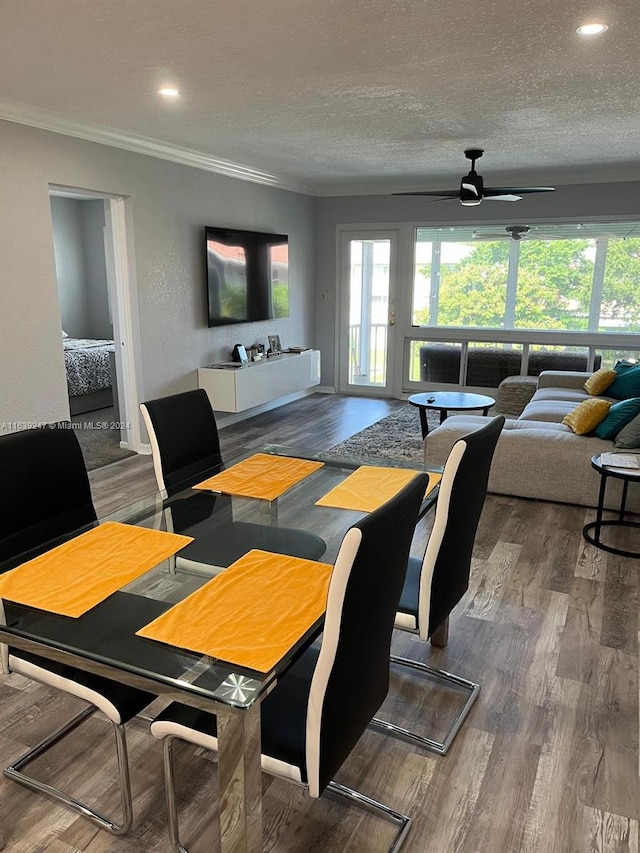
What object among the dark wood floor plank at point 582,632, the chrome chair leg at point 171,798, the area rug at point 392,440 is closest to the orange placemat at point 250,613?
the chrome chair leg at point 171,798

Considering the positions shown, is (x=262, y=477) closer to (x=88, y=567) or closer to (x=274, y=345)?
(x=88, y=567)

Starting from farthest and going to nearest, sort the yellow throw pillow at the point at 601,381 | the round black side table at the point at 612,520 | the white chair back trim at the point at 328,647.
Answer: the yellow throw pillow at the point at 601,381 < the round black side table at the point at 612,520 < the white chair back trim at the point at 328,647

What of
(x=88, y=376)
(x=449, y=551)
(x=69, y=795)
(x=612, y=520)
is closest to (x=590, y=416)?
(x=612, y=520)

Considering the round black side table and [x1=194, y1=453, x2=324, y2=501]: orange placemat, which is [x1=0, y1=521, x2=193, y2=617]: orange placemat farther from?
the round black side table

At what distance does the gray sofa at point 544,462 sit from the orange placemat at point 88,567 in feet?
7.18

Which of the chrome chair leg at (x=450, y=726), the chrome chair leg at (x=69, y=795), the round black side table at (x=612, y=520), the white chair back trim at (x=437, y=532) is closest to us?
the chrome chair leg at (x=69, y=795)

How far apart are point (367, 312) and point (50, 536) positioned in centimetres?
609

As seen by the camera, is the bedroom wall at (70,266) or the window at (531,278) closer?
the window at (531,278)

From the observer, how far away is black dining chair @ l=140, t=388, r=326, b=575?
189cm

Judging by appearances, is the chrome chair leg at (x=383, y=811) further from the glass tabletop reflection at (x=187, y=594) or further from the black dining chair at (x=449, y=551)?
the glass tabletop reflection at (x=187, y=594)

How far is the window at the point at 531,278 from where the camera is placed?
657 cm

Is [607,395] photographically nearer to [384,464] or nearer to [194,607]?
[384,464]

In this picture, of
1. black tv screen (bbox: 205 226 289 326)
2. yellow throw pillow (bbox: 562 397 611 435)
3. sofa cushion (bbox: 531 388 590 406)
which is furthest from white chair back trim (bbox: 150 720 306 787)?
black tv screen (bbox: 205 226 289 326)

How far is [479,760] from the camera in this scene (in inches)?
77.9
